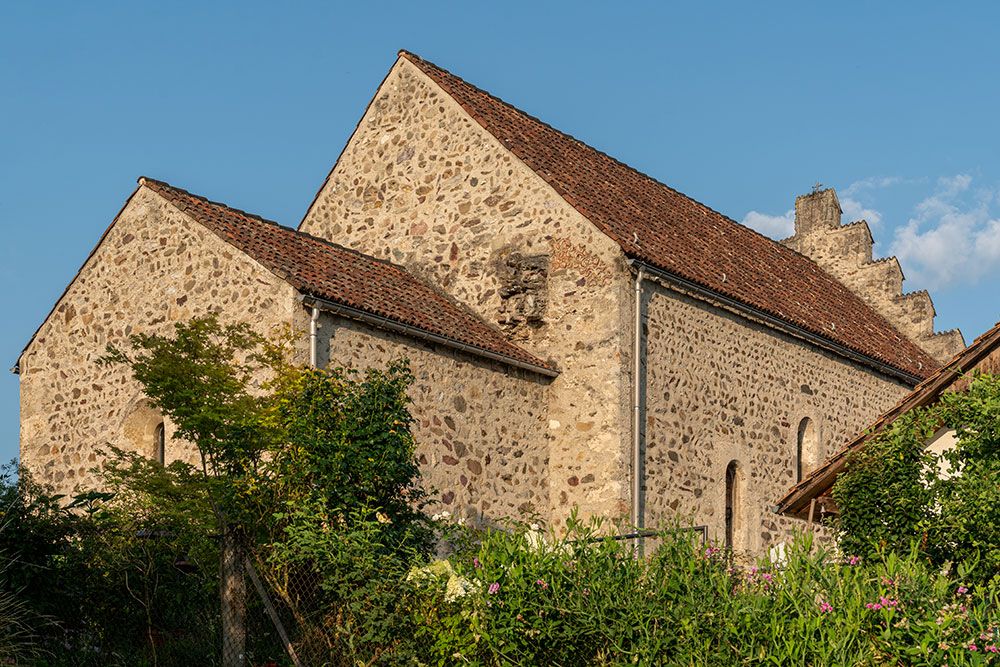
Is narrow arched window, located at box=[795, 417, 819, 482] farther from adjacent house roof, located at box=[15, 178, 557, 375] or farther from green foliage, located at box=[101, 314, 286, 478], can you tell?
green foliage, located at box=[101, 314, 286, 478]

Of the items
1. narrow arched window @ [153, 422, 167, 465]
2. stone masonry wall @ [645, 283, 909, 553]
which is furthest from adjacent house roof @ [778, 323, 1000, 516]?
narrow arched window @ [153, 422, 167, 465]

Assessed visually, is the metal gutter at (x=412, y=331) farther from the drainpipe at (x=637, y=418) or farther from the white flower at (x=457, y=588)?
the white flower at (x=457, y=588)

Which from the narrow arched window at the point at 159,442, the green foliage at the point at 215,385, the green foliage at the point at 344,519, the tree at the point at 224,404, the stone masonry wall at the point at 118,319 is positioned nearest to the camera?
the green foliage at the point at 344,519

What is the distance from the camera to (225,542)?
10.6m

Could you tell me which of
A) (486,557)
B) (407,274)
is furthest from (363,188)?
(486,557)

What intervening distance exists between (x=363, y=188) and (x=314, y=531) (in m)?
10.7

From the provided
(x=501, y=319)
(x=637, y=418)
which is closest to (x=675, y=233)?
(x=501, y=319)

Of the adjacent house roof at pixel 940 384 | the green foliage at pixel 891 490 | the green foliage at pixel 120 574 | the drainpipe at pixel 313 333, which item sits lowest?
the green foliage at pixel 120 574

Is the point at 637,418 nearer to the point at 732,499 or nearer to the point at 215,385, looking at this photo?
the point at 732,499

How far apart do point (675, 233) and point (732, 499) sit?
4.93 meters

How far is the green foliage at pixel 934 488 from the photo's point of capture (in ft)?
33.3

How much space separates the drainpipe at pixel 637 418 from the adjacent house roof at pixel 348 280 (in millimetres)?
1273

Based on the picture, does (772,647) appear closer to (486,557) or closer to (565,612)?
(565,612)

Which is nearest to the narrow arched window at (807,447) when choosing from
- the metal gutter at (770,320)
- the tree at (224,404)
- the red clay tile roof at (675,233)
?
the metal gutter at (770,320)
